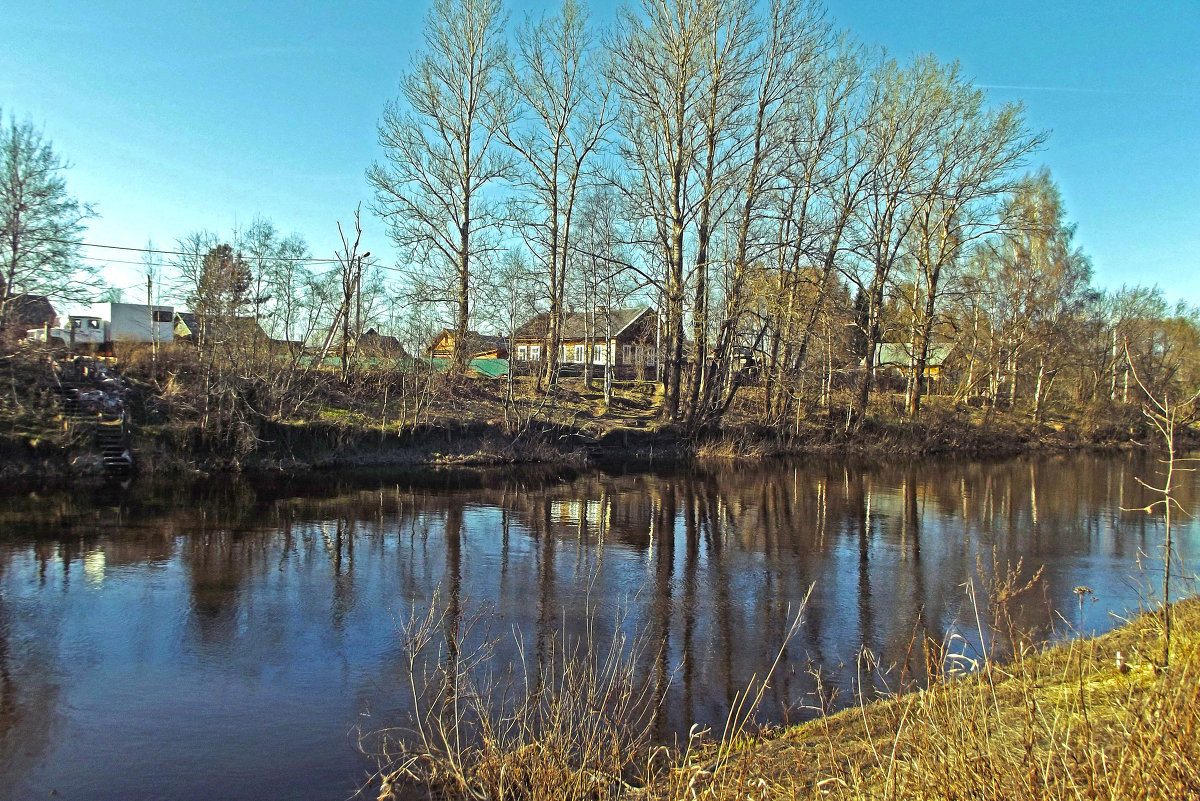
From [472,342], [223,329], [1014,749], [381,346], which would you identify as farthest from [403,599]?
[472,342]

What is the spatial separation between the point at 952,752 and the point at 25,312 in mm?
32010

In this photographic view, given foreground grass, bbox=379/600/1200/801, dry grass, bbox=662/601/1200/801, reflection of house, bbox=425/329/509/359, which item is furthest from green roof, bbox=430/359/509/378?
dry grass, bbox=662/601/1200/801

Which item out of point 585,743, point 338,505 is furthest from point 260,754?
point 338,505

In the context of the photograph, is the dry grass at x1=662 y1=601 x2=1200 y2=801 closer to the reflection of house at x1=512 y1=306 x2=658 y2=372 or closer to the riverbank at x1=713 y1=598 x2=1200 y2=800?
the riverbank at x1=713 y1=598 x2=1200 y2=800

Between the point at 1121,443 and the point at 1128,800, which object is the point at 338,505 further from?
the point at 1121,443

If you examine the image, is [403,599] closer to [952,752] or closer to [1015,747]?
[1015,747]

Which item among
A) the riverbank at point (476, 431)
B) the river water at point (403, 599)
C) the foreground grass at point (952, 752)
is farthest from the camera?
the riverbank at point (476, 431)

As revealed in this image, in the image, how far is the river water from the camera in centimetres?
643

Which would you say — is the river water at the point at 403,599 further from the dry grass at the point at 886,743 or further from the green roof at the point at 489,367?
the green roof at the point at 489,367

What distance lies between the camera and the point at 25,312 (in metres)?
26.0

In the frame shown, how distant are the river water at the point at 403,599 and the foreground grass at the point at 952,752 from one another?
1.61ft

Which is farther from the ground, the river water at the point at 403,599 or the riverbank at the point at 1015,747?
the riverbank at the point at 1015,747

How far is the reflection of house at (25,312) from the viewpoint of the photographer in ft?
79.0

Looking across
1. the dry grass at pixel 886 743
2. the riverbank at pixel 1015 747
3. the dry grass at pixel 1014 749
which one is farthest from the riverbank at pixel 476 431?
the dry grass at pixel 1014 749
